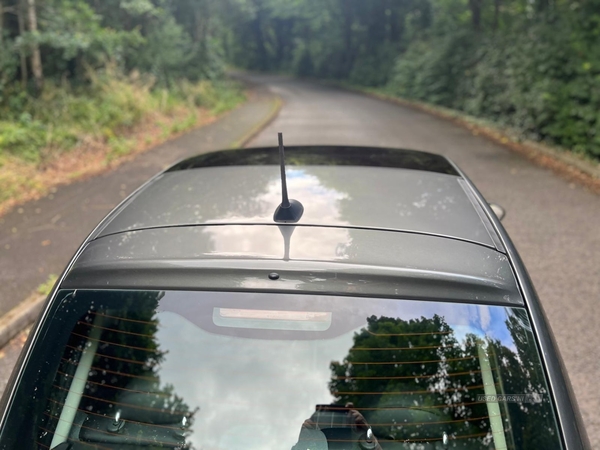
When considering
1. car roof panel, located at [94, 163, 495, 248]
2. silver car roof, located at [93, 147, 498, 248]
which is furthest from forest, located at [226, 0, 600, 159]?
car roof panel, located at [94, 163, 495, 248]

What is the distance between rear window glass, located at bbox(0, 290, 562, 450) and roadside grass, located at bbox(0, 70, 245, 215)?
680cm

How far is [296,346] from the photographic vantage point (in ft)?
5.32

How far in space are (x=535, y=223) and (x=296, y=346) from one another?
6.02m

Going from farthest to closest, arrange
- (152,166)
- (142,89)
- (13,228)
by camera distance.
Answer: (142,89) → (152,166) → (13,228)

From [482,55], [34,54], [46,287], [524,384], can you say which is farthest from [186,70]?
[524,384]

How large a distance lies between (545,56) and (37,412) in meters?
12.4

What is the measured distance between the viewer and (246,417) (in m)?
1.57

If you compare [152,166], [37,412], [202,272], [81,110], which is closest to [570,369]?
[202,272]

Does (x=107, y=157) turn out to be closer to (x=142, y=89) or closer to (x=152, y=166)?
(x=152, y=166)

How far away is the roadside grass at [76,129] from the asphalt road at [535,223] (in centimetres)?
62

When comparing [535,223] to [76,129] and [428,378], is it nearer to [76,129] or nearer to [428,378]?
[428,378]

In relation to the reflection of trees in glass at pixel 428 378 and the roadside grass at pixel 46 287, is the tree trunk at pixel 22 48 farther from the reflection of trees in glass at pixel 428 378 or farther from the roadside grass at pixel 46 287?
the reflection of trees in glass at pixel 428 378

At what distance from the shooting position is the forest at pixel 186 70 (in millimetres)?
10328

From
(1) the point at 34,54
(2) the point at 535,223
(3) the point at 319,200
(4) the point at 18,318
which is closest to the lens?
(3) the point at 319,200
